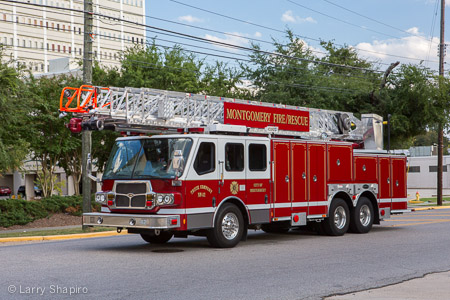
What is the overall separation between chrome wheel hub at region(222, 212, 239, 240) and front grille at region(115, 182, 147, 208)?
1.85 m

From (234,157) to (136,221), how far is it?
267 cm

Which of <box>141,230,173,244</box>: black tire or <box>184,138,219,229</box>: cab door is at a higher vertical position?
<box>184,138,219,229</box>: cab door

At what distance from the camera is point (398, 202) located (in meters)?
19.2

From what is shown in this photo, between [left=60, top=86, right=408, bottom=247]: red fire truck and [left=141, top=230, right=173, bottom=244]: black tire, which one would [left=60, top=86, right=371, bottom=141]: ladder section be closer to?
[left=60, top=86, right=408, bottom=247]: red fire truck

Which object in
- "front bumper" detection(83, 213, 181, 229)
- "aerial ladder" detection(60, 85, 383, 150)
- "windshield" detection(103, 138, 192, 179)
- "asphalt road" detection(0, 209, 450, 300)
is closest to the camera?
"asphalt road" detection(0, 209, 450, 300)

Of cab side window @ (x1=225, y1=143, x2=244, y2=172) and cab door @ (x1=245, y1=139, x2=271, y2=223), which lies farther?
cab door @ (x1=245, y1=139, x2=271, y2=223)

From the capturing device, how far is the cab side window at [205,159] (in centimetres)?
1309

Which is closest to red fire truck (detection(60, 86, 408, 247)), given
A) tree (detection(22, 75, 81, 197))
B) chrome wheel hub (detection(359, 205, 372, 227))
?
chrome wheel hub (detection(359, 205, 372, 227))

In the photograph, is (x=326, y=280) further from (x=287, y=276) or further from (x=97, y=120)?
(x=97, y=120)

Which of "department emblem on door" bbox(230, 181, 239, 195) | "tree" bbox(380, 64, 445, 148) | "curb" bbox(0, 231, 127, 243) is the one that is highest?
"tree" bbox(380, 64, 445, 148)

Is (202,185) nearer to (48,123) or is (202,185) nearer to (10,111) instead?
(10,111)

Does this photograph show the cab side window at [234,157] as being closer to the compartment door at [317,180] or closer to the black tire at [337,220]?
the compartment door at [317,180]

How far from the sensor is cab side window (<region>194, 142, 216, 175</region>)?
42.9ft

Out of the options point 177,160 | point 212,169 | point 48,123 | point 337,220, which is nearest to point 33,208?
point 48,123
